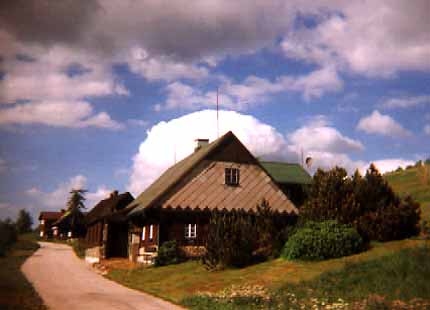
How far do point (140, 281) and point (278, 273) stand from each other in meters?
7.42

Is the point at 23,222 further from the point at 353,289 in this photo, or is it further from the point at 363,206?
the point at 353,289

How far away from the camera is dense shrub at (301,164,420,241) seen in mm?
25219

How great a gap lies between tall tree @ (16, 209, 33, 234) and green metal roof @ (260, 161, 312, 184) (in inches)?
2965

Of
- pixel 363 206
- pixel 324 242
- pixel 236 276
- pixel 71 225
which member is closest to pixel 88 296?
pixel 236 276

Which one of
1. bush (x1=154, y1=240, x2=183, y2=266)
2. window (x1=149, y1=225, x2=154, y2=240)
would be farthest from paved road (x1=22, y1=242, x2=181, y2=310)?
window (x1=149, y1=225, x2=154, y2=240)

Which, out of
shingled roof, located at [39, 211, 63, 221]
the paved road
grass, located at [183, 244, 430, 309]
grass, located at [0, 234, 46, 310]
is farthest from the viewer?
shingled roof, located at [39, 211, 63, 221]

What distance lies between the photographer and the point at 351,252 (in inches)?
905

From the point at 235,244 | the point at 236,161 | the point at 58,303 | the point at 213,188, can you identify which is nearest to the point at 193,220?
the point at 213,188

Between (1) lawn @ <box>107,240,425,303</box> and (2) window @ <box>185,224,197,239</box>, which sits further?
(2) window @ <box>185,224,197,239</box>

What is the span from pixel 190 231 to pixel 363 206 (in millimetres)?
11858

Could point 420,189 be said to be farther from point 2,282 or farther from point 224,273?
point 2,282

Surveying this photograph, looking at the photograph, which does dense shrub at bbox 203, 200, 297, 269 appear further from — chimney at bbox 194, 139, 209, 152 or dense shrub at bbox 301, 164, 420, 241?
chimney at bbox 194, 139, 209, 152

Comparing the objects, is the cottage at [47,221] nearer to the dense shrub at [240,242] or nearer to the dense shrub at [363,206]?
the dense shrub at [240,242]

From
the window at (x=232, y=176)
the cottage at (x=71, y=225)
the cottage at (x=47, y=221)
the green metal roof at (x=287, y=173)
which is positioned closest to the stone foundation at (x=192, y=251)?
the window at (x=232, y=176)
